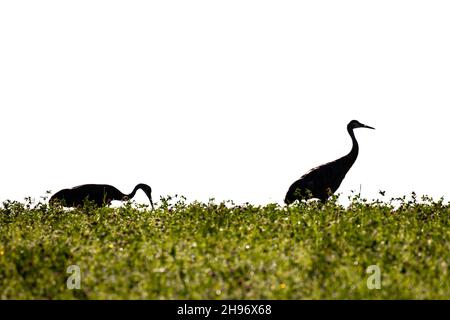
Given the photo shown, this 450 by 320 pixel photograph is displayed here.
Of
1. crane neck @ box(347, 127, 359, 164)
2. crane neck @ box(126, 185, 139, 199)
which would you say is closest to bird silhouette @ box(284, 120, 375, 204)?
crane neck @ box(347, 127, 359, 164)

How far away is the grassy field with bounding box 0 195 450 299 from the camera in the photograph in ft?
33.1

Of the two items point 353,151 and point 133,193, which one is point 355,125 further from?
point 133,193

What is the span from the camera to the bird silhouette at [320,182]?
61.6ft

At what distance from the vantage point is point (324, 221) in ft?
48.3

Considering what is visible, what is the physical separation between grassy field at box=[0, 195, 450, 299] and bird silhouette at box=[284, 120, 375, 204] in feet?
5.77

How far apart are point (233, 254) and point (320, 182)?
7.62 meters

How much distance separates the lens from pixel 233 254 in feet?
38.8

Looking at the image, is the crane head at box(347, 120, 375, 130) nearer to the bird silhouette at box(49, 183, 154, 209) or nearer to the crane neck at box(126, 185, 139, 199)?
the crane neck at box(126, 185, 139, 199)

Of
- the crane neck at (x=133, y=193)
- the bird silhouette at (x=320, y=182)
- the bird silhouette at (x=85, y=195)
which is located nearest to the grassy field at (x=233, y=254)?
the bird silhouette at (x=320, y=182)

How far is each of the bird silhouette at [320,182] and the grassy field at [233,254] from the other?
176 centimetres

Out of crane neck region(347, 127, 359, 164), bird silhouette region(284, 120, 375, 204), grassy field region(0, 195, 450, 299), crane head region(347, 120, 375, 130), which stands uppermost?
crane head region(347, 120, 375, 130)

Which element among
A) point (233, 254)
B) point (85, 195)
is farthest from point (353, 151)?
point (233, 254)

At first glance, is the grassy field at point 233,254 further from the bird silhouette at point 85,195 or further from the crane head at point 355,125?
the crane head at point 355,125
